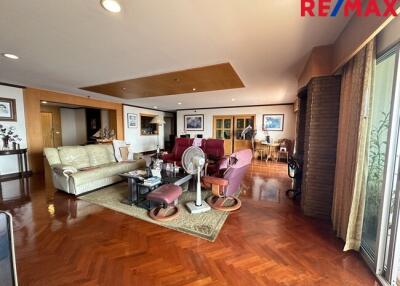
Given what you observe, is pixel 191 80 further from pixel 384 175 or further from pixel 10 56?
pixel 384 175

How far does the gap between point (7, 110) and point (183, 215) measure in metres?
5.18

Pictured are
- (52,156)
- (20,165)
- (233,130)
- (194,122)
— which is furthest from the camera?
(194,122)

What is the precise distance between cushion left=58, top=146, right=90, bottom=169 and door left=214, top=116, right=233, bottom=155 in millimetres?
5822

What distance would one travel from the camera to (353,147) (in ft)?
5.87

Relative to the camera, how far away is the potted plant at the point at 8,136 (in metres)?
4.10

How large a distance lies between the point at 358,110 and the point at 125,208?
3300 millimetres

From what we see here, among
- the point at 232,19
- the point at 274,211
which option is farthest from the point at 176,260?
the point at 232,19

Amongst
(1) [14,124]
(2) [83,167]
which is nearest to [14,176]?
(1) [14,124]

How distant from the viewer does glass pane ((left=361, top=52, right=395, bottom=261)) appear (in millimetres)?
1560

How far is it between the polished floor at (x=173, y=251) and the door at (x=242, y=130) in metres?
5.21

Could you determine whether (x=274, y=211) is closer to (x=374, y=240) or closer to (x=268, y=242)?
(x=268, y=242)

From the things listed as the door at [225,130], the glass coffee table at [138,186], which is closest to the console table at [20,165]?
the glass coffee table at [138,186]

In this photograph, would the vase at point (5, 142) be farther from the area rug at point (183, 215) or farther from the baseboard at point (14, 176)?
the area rug at point (183, 215)

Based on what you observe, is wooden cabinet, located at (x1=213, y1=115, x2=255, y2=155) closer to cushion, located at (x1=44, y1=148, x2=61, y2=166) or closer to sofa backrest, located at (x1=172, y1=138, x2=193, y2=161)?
sofa backrest, located at (x1=172, y1=138, x2=193, y2=161)
